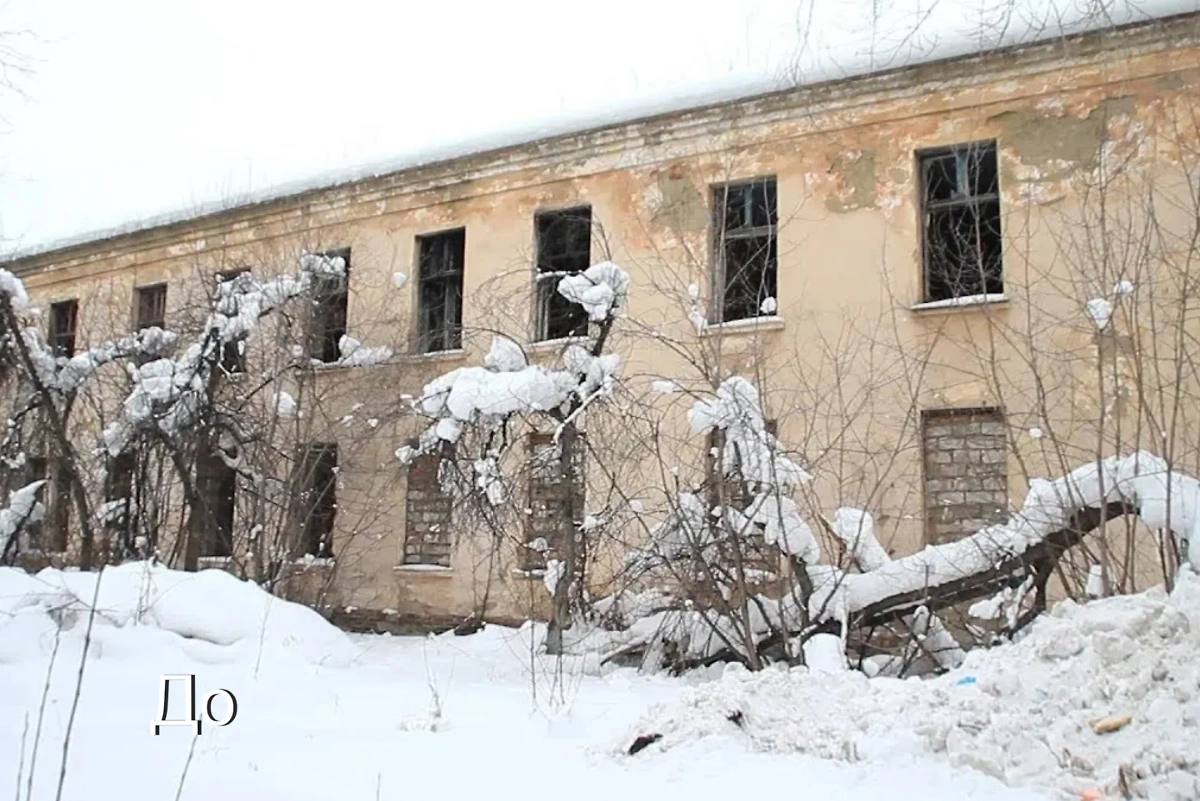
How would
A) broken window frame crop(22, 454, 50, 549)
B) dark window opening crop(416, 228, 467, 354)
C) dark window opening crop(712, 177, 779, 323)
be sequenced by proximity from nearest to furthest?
dark window opening crop(712, 177, 779, 323)
dark window opening crop(416, 228, 467, 354)
broken window frame crop(22, 454, 50, 549)

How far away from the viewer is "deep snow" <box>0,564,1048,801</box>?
4246 mm

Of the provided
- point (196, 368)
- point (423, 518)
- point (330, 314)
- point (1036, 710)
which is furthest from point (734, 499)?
point (330, 314)

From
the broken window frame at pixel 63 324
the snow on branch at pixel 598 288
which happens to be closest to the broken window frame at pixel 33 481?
the broken window frame at pixel 63 324

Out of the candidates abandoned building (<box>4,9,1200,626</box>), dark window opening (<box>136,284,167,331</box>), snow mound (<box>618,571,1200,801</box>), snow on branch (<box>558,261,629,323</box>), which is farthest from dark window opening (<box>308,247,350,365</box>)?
snow mound (<box>618,571,1200,801</box>)

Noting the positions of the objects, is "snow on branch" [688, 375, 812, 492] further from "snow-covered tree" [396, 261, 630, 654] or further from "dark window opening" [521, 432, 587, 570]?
"dark window opening" [521, 432, 587, 570]

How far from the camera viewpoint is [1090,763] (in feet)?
13.5

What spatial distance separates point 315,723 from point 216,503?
1175 cm

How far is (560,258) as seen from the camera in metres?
14.8

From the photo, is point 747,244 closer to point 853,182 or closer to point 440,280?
point 853,182

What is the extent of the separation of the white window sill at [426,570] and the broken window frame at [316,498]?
1225 millimetres

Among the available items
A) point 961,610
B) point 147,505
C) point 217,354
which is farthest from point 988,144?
point 147,505

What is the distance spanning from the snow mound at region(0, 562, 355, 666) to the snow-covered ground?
0.26 ft

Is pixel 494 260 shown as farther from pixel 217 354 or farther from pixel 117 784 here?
pixel 117 784

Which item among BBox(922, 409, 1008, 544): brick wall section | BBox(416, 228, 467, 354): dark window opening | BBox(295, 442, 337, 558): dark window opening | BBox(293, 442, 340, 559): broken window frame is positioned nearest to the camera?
BBox(922, 409, 1008, 544): brick wall section
